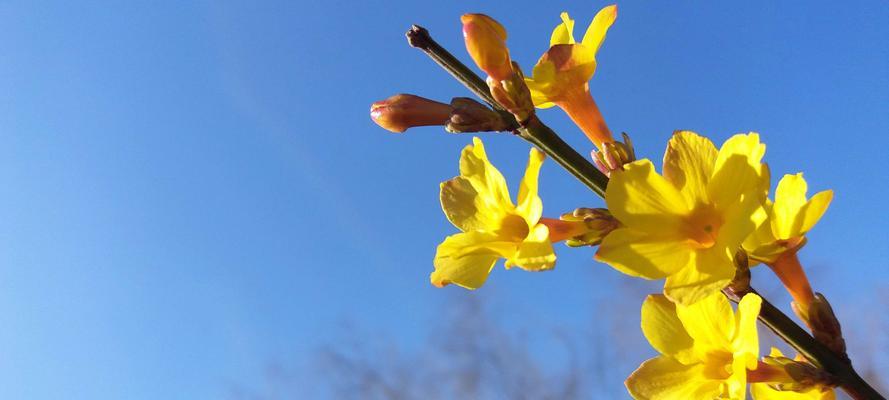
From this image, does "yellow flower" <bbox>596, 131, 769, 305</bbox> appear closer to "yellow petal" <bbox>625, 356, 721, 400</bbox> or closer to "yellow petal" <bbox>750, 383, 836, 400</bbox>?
"yellow petal" <bbox>625, 356, 721, 400</bbox>

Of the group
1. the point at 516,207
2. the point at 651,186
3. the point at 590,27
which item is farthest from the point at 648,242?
the point at 590,27

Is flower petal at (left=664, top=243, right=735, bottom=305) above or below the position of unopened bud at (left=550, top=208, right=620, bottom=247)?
below

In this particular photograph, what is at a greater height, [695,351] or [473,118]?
[473,118]

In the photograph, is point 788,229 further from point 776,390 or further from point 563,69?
point 563,69

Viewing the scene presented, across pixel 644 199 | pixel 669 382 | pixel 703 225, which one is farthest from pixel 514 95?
pixel 669 382

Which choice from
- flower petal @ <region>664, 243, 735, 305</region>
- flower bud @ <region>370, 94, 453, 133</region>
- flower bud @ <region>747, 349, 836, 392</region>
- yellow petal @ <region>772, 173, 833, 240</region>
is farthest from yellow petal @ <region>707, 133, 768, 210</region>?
flower bud @ <region>370, 94, 453, 133</region>

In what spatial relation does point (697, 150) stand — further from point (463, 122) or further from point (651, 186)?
point (463, 122)

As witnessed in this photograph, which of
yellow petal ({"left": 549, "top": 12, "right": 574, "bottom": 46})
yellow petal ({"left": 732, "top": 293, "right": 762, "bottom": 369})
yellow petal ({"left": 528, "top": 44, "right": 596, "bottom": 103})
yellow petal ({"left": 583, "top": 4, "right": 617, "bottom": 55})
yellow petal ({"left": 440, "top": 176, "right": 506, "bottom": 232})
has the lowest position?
yellow petal ({"left": 732, "top": 293, "right": 762, "bottom": 369})
